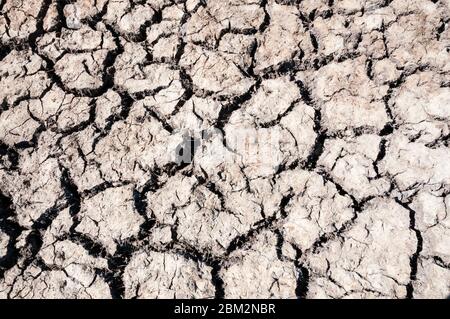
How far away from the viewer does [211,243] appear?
1.65 metres

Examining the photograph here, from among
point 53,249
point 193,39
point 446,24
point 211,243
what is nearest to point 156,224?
point 211,243

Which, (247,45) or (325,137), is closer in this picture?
(325,137)

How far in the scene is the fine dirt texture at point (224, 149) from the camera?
1602 millimetres

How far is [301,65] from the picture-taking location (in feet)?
6.49

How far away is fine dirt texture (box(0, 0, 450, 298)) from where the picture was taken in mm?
1602

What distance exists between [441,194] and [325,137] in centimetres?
46

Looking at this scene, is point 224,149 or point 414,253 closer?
point 414,253

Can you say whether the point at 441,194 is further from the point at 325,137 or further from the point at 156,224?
the point at 156,224

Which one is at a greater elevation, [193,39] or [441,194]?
[193,39]

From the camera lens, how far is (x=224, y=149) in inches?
72.3

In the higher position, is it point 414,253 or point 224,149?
point 224,149

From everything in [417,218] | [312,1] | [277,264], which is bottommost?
[277,264]
